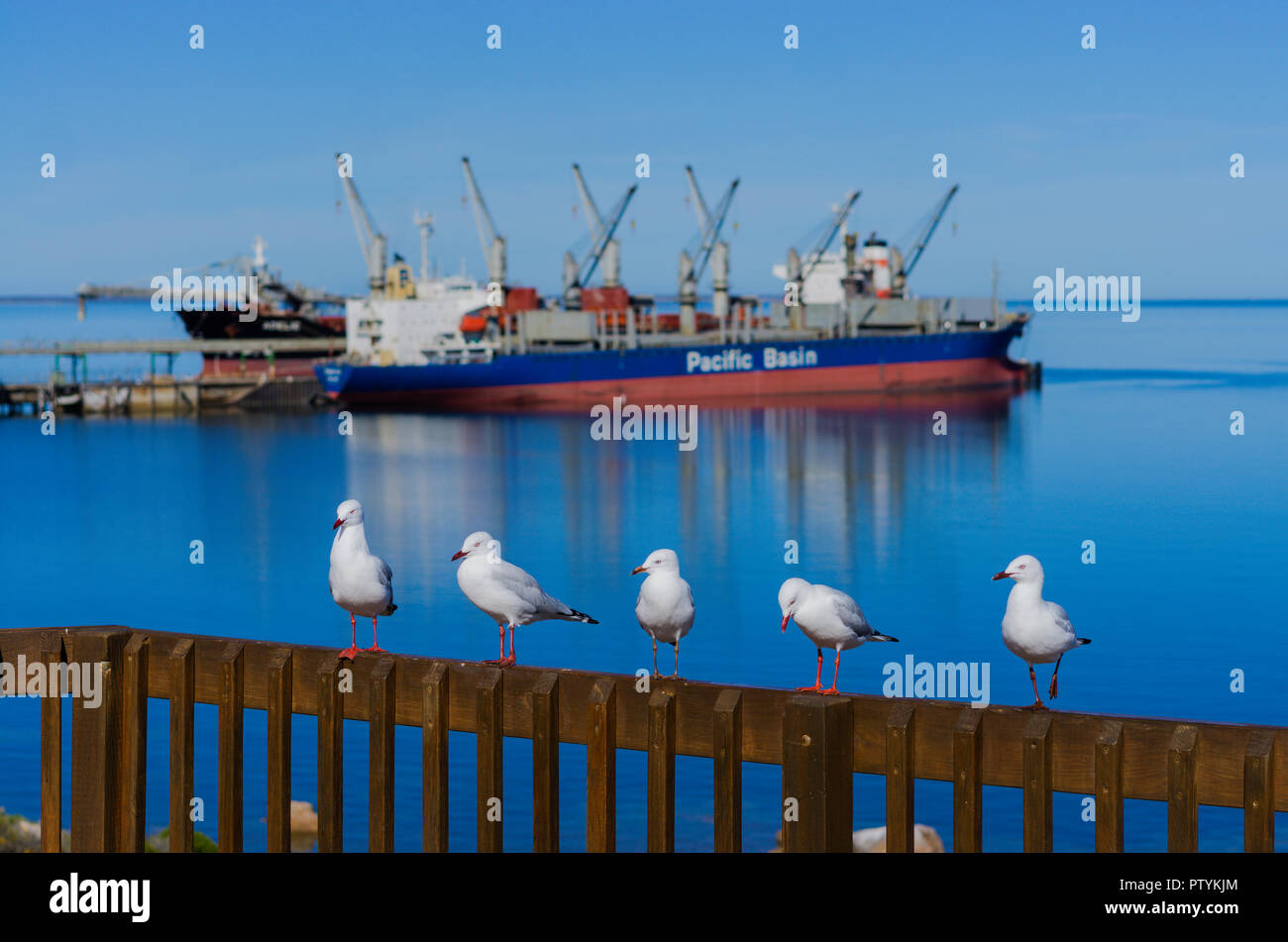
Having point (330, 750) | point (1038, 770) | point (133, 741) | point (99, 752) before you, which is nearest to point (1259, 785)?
point (1038, 770)

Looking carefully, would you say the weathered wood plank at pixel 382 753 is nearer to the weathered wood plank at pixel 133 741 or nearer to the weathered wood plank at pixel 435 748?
the weathered wood plank at pixel 435 748

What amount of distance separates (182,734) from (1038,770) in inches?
123

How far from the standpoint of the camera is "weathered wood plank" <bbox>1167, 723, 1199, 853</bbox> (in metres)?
4.61

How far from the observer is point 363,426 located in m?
79.2

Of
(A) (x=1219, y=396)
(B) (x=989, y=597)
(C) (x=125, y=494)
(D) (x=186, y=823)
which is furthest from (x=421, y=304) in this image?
(D) (x=186, y=823)

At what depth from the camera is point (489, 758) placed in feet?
17.1

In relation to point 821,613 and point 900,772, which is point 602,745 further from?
point 821,613

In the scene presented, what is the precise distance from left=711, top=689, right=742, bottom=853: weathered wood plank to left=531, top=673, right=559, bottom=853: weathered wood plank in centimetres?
56

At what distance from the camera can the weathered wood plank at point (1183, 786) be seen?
15.1ft

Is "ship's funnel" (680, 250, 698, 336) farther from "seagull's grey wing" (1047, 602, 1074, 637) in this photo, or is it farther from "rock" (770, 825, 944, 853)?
"seagull's grey wing" (1047, 602, 1074, 637)

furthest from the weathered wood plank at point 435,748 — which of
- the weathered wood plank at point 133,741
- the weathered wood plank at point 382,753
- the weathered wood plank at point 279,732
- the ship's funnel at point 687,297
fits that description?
the ship's funnel at point 687,297

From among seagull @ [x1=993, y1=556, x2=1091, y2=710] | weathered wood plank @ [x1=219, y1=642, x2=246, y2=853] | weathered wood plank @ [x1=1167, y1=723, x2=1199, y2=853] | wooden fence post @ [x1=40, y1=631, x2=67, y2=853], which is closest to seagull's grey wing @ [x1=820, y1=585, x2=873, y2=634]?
seagull @ [x1=993, y1=556, x2=1091, y2=710]

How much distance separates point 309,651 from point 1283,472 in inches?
2023
